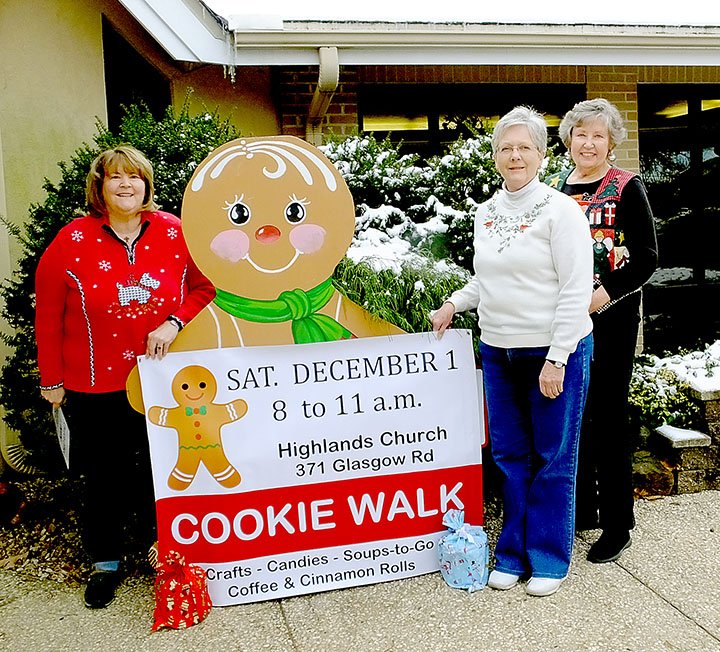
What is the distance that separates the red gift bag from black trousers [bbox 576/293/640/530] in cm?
170

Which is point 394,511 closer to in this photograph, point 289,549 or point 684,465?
point 289,549

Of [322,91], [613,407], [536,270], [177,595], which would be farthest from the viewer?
[322,91]

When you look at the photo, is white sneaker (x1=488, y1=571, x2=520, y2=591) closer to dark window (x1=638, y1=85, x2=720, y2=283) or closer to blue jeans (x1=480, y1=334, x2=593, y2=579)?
blue jeans (x1=480, y1=334, x2=593, y2=579)

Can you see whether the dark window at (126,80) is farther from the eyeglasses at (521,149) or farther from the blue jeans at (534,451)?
the blue jeans at (534,451)

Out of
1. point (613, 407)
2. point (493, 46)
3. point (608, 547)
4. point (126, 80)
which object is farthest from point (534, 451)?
point (126, 80)

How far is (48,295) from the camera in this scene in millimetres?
2777

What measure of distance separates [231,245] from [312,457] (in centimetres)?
89

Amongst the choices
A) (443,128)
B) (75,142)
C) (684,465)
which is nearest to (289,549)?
(684,465)

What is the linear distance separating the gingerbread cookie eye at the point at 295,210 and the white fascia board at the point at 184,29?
7.48 feet

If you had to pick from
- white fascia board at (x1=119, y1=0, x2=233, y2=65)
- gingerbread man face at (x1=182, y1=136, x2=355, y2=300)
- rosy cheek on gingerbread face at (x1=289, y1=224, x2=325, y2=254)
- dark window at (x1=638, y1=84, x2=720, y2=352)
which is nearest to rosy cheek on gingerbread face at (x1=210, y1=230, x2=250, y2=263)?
gingerbread man face at (x1=182, y1=136, x2=355, y2=300)

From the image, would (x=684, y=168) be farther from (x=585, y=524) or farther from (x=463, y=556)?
(x=463, y=556)

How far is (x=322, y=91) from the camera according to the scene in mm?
5102

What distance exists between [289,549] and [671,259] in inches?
217

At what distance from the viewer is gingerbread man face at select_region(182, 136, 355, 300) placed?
9.06 ft
